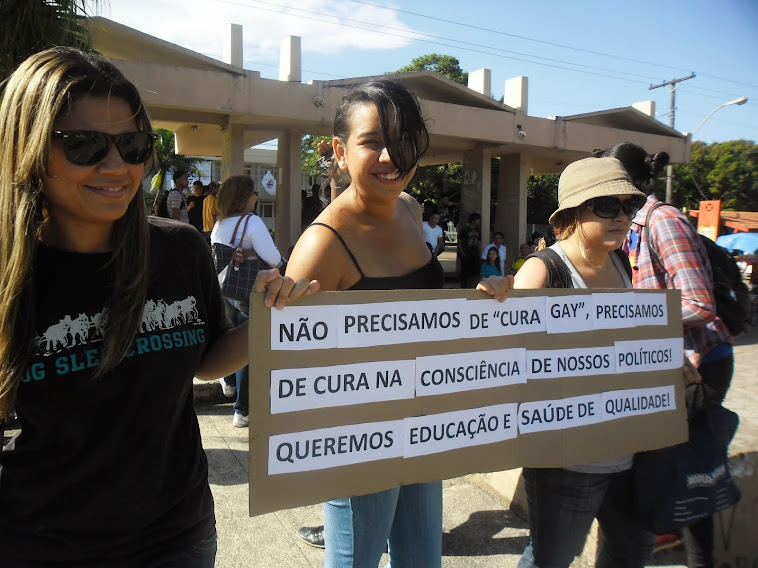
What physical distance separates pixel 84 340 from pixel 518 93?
12.0 meters

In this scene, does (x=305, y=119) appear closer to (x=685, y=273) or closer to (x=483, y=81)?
(x=483, y=81)

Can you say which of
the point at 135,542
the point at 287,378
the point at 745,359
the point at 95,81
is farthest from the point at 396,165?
the point at 745,359

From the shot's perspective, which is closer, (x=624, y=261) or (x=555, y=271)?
(x=555, y=271)

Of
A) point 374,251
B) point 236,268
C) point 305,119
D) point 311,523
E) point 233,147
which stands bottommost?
point 311,523

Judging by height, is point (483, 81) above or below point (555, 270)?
above

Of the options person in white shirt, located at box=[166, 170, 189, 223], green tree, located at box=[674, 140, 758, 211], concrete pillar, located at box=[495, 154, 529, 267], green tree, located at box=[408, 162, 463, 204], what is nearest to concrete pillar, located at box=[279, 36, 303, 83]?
person in white shirt, located at box=[166, 170, 189, 223]

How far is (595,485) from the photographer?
6.89 feet

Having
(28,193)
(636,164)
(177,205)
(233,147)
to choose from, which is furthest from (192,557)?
(233,147)

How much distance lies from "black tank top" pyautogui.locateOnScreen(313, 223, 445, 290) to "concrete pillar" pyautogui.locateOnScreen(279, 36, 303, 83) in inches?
329

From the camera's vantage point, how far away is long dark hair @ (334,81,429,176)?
178 cm

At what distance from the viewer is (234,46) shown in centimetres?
980

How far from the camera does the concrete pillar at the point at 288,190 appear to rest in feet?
36.0

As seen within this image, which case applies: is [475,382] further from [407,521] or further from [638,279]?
[638,279]

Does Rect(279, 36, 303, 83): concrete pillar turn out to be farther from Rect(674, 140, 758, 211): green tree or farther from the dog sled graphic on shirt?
Rect(674, 140, 758, 211): green tree
